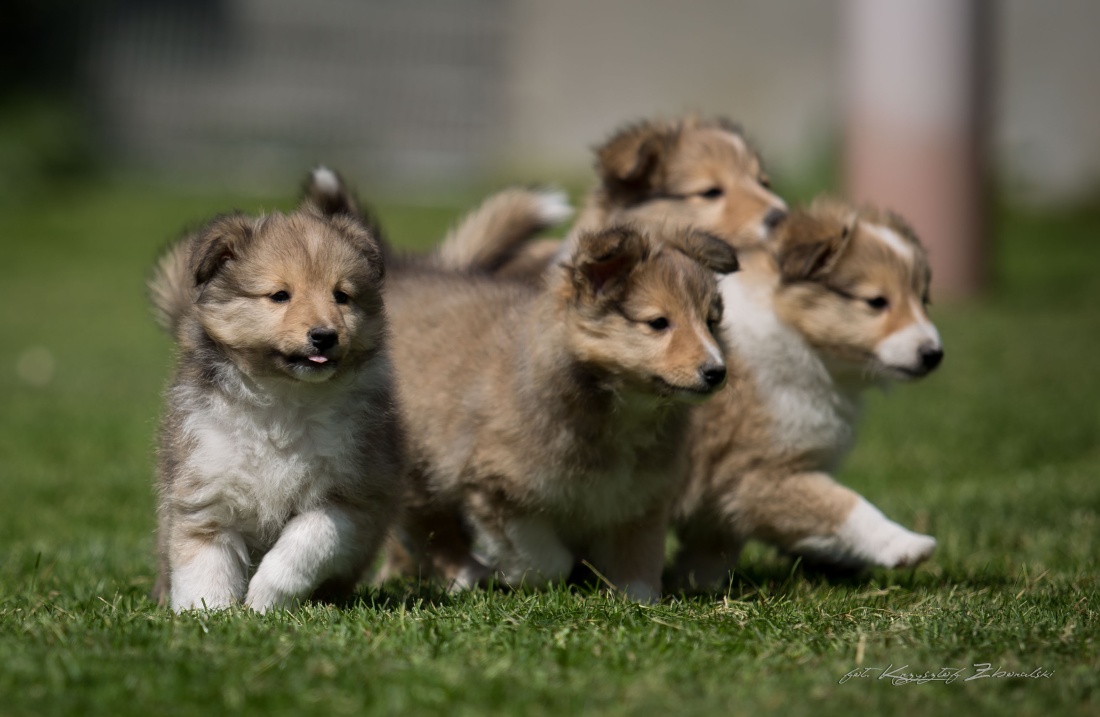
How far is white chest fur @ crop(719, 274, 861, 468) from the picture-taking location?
4824mm

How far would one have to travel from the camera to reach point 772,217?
17.2ft

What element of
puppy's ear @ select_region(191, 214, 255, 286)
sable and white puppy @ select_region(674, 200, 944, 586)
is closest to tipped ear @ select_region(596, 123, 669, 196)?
sable and white puppy @ select_region(674, 200, 944, 586)

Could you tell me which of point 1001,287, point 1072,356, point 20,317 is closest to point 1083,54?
point 1001,287

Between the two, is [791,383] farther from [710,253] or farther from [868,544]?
[710,253]

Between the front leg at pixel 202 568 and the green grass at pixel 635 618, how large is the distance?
184 millimetres

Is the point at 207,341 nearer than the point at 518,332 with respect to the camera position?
Yes

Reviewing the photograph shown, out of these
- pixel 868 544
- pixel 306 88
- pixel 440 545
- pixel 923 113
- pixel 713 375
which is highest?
pixel 713 375

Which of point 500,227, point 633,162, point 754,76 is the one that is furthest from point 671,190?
point 754,76

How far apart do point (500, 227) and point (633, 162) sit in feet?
2.20

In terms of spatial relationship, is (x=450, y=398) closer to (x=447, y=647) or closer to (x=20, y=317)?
(x=447, y=647)

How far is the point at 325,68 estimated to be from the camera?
2022 centimetres

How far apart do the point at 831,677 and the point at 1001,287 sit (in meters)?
11.1
